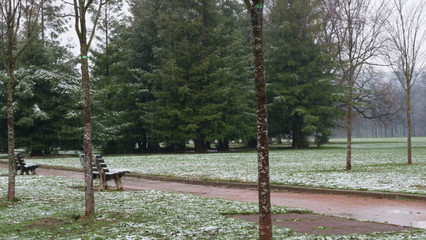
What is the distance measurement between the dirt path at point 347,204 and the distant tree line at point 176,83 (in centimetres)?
2711

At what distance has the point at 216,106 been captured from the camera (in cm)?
4178

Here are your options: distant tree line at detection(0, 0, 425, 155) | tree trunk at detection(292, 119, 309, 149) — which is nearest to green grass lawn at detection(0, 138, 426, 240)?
distant tree line at detection(0, 0, 425, 155)

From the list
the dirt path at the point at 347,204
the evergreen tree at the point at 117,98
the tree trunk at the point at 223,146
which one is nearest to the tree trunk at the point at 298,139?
the tree trunk at the point at 223,146

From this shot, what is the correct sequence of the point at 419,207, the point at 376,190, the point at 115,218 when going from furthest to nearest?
the point at 376,190 < the point at 419,207 < the point at 115,218

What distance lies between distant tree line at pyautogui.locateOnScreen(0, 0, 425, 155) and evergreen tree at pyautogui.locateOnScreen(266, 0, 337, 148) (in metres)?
0.11

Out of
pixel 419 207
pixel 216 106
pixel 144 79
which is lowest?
pixel 419 207

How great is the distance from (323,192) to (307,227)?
5383 millimetres

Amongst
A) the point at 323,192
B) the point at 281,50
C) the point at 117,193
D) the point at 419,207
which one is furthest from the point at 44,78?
the point at 419,207

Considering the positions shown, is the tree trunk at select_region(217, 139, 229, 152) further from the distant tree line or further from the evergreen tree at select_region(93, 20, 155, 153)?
the evergreen tree at select_region(93, 20, 155, 153)

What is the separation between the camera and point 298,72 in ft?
151

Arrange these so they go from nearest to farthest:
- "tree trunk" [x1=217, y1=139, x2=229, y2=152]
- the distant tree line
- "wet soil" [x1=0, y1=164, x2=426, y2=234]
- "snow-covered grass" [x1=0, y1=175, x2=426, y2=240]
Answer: "snow-covered grass" [x1=0, y1=175, x2=426, y2=240] < "wet soil" [x1=0, y1=164, x2=426, y2=234] < the distant tree line < "tree trunk" [x1=217, y1=139, x2=229, y2=152]

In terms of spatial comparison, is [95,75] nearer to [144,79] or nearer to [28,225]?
[144,79]

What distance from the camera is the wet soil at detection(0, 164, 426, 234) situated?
793 cm

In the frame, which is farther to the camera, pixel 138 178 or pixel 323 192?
pixel 138 178
